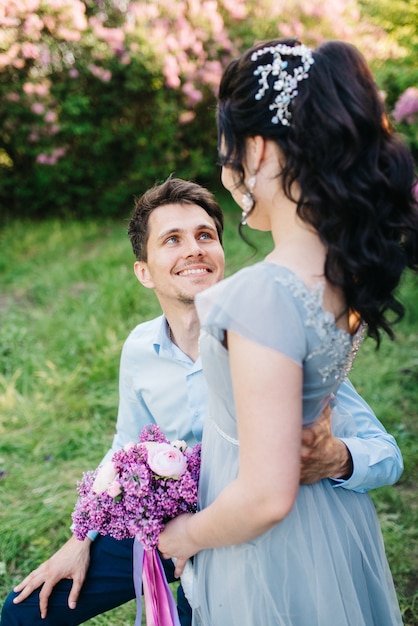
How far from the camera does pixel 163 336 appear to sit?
207 centimetres

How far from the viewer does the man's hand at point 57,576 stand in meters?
1.72

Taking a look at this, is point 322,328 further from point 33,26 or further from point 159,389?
point 33,26

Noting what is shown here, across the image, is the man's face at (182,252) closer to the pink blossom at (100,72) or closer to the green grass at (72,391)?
the green grass at (72,391)

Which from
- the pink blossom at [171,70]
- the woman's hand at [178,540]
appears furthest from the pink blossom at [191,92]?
the woman's hand at [178,540]

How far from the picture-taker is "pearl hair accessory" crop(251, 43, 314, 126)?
1077 millimetres

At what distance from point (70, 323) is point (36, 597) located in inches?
131

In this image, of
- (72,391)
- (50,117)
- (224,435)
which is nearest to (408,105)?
(72,391)

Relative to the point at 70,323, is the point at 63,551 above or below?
above

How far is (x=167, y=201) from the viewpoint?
2.28 m

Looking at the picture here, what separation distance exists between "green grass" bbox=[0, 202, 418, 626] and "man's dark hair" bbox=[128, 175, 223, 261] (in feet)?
5.05

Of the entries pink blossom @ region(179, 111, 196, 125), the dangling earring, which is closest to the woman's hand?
the dangling earring

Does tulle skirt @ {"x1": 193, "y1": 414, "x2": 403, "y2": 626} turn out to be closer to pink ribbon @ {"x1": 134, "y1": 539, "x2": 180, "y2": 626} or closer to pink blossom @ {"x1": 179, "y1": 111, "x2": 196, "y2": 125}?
pink ribbon @ {"x1": 134, "y1": 539, "x2": 180, "y2": 626}

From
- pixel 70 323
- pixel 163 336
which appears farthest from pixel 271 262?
pixel 70 323

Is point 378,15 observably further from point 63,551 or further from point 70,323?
point 63,551
